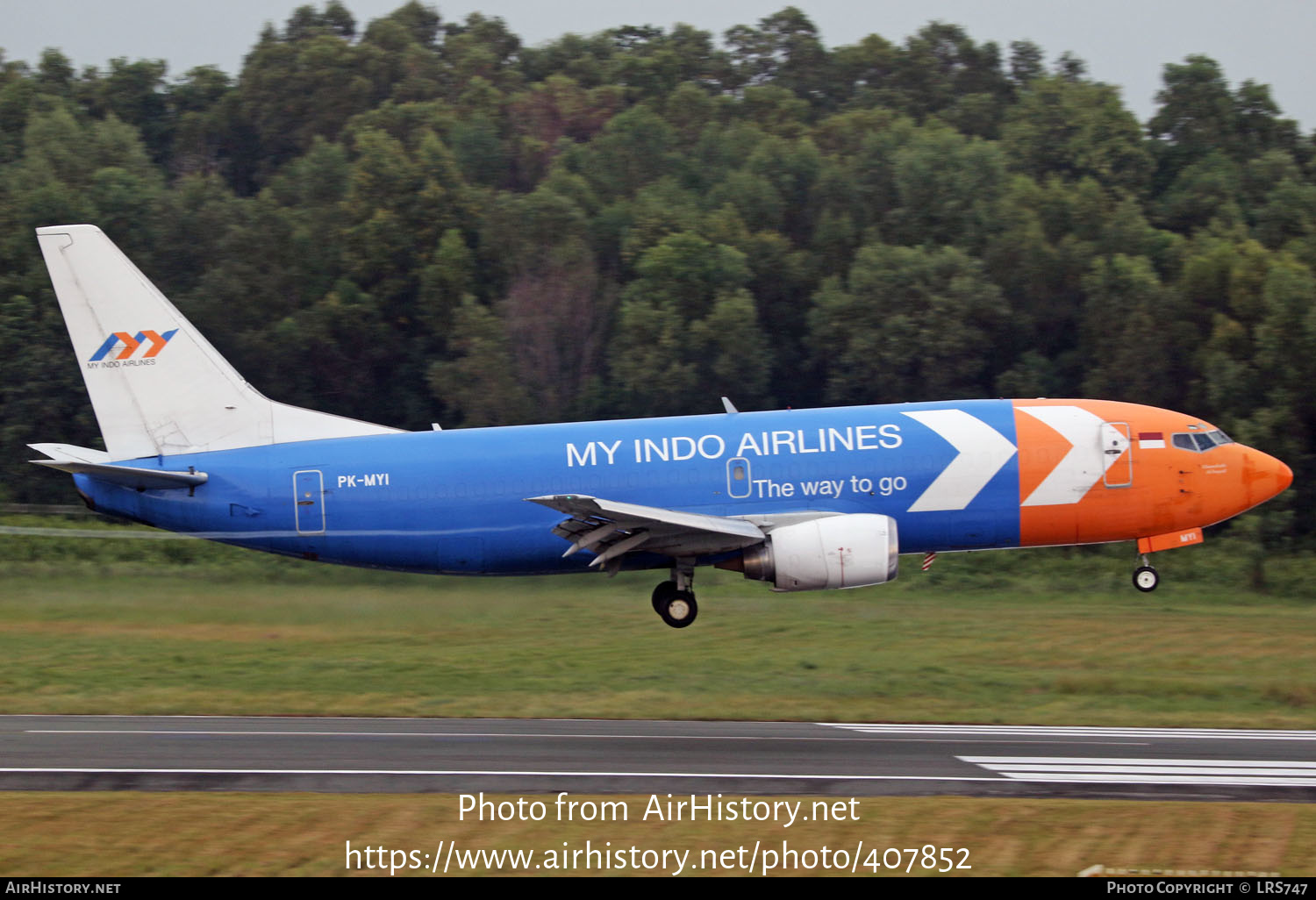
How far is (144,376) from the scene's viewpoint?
91.2 ft

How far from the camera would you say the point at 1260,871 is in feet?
49.9

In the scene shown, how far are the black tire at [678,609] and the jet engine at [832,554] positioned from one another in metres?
1.86

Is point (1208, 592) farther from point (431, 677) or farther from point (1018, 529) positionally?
point (431, 677)

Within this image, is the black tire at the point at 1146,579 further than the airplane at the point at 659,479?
Yes

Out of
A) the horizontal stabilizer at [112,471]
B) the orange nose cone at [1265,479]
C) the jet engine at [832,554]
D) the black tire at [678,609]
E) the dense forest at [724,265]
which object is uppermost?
the dense forest at [724,265]

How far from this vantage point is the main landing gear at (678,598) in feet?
87.8

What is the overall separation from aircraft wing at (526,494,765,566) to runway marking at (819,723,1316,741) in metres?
3.76

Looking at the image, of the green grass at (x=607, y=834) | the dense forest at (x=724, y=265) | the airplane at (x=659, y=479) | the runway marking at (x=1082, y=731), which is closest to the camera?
the green grass at (x=607, y=834)

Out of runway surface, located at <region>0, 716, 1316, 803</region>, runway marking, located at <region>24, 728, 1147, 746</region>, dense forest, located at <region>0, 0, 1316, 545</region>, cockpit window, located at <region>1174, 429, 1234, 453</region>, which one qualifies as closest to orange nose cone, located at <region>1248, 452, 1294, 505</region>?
cockpit window, located at <region>1174, 429, 1234, 453</region>

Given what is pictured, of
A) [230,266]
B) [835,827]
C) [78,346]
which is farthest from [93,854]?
[230,266]

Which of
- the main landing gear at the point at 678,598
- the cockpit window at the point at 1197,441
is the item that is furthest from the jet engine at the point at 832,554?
the cockpit window at the point at 1197,441

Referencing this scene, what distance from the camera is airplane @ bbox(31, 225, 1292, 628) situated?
86.4 ft

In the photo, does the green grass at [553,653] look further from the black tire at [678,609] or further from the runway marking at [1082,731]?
the black tire at [678,609]

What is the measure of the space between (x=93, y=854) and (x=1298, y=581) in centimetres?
3562
